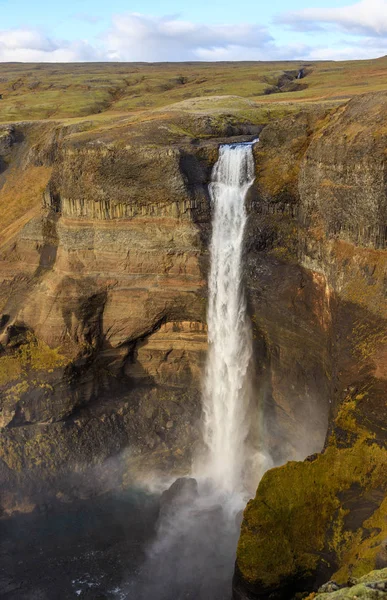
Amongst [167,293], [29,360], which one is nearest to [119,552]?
[29,360]

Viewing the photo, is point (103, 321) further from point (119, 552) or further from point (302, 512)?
point (302, 512)

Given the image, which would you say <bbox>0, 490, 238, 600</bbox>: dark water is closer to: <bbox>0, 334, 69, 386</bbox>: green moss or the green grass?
<bbox>0, 334, 69, 386</bbox>: green moss

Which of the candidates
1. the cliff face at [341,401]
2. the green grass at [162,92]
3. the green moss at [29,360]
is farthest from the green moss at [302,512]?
the green grass at [162,92]

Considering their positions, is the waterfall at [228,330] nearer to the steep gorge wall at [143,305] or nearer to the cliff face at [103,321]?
the steep gorge wall at [143,305]

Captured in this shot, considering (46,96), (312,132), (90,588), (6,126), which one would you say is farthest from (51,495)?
(46,96)

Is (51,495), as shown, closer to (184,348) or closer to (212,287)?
(184,348)

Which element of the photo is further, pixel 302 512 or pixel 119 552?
pixel 119 552

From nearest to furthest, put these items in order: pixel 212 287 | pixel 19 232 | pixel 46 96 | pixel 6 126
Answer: pixel 212 287 → pixel 19 232 → pixel 6 126 → pixel 46 96
